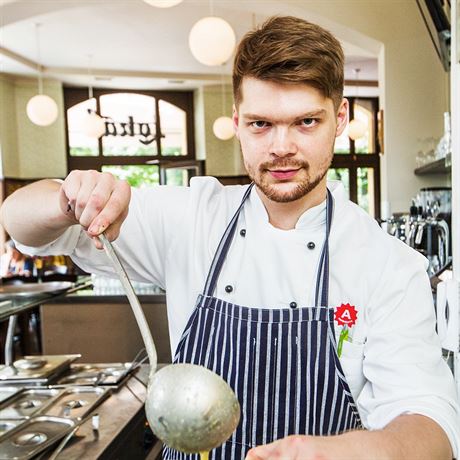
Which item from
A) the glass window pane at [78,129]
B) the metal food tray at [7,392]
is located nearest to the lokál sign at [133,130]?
the glass window pane at [78,129]

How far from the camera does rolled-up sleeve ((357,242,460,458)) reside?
1.03 meters

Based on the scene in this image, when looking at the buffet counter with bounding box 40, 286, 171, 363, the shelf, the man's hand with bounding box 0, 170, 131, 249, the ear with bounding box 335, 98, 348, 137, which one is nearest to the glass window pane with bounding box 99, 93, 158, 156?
the shelf

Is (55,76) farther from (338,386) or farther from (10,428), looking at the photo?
(338,386)

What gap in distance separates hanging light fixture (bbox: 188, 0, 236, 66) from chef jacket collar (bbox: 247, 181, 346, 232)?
253cm

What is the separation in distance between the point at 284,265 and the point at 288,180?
25 centimetres

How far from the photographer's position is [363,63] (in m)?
8.30

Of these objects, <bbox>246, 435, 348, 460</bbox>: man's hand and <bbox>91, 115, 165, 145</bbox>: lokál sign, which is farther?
<bbox>91, 115, 165, 145</bbox>: lokál sign

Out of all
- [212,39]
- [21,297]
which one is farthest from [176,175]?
[21,297]

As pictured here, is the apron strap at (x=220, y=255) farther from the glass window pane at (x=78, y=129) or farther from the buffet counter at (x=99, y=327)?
the glass window pane at (x=78, y=129)

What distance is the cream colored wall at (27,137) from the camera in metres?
8.58

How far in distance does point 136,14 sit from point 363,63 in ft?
12.8

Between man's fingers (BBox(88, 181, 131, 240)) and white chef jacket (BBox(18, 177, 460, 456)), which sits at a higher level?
man's fingers (BBox(88, 181, 131, 240))

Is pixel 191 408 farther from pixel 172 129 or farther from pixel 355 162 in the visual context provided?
pixel 355 162

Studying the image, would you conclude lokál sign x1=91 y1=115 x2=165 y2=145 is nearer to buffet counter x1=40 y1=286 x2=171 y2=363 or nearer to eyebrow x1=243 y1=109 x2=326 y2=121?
buffet counter x1=40 y1=286 x2=171 y2=363
